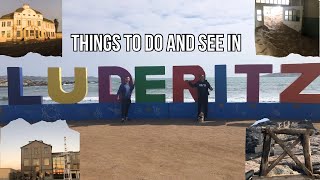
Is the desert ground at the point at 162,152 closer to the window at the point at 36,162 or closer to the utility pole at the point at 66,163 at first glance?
the utility pole at the point at 66,163

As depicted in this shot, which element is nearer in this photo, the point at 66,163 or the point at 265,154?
the point at 66,163

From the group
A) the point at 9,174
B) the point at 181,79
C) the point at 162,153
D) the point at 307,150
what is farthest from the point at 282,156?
the point at 9,174

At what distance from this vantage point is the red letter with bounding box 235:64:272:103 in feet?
17.4

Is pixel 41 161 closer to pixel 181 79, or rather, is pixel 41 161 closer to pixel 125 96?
pixel 125 96

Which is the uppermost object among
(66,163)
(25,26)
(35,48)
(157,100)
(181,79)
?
(25,26)

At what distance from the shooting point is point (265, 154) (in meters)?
3.89

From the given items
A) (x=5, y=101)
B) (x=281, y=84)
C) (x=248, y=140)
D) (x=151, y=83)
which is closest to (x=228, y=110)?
(x=281, y=84)

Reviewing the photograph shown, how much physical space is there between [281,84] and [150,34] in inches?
105

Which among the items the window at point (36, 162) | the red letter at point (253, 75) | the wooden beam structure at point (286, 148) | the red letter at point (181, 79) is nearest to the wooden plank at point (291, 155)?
the wooden beam structure at point (286, 148)

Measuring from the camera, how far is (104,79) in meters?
5.80

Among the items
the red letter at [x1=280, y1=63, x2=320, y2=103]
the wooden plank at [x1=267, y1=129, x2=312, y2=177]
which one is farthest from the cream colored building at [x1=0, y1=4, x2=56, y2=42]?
the red letter at [x1=280, y1=63, x2=320, y2=103]

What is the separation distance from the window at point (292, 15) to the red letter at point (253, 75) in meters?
0.98

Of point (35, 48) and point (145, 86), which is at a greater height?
point (35, 48)

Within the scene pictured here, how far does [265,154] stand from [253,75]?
7.11ft
